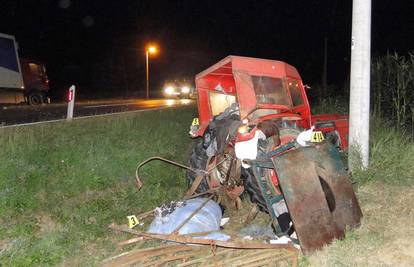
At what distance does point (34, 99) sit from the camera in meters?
23.4

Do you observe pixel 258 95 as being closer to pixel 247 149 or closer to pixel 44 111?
pixel 247 149

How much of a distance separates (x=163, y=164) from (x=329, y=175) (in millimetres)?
3717

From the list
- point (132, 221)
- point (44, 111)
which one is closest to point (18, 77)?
point (44, 111)

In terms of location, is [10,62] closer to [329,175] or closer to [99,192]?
[99,192]

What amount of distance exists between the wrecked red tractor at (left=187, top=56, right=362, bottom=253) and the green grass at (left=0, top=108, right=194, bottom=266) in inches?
43.1

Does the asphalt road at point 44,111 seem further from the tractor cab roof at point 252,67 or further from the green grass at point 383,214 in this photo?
the green grass at point 383,214

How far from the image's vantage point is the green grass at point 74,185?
19.4 feet

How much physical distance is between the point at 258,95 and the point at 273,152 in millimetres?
1106

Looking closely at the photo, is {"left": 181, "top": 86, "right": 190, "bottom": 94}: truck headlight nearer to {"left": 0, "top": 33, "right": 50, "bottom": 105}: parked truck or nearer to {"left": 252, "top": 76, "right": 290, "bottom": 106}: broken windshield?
{"left": 0, "top": 33, "right": 50, "bottom": 105}: parked truck

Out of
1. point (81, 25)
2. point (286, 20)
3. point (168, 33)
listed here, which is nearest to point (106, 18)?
point (81, 25)

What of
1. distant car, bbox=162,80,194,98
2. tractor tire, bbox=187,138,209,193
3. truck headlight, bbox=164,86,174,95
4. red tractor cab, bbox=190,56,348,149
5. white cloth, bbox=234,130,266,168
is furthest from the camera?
truck headlight, bbox=164,86,174,95

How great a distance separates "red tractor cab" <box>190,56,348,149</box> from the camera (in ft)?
21.8

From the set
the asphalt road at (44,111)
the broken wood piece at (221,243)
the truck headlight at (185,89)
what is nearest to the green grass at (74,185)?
the broken wood piece at (221,243)

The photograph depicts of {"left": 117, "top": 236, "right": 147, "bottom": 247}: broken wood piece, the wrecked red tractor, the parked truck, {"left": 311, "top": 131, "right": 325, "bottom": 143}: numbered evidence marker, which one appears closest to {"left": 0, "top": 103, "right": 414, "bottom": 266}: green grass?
{"left": 117, "top": 236, "right": 147, "bottom": 247}: broken wood piece
